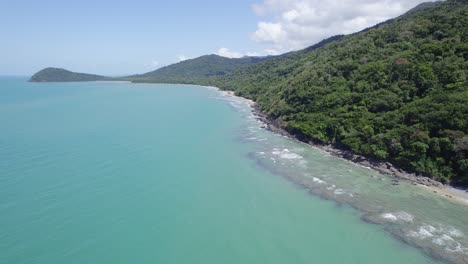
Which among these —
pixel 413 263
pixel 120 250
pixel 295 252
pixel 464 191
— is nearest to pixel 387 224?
pixel 413 263

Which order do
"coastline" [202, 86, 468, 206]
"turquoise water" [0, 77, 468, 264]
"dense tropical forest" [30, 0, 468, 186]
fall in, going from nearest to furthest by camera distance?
"turquoise water" [0, 77, 468, 264] < "coastline" [202, 86, 468, 206] < "dense tropical forest" [30, 0, 468, 186]

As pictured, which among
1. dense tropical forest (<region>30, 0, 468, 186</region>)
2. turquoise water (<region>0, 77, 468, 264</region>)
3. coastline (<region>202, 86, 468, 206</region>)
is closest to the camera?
turquoise water (<region>0, 77, 468, 264</region>)

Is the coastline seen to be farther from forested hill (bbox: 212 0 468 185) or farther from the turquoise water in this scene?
the turquoise water

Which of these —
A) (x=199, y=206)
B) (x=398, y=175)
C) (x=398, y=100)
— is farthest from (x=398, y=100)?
(x=199, y=206)

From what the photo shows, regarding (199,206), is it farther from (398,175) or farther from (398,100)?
(398,100)

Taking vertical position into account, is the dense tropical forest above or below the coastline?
above

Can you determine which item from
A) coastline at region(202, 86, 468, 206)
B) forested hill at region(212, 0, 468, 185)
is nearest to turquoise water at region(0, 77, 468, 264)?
coastline at region(202, 86, 468, 206)

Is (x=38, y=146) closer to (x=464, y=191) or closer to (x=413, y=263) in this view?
(x=413, y=263)
